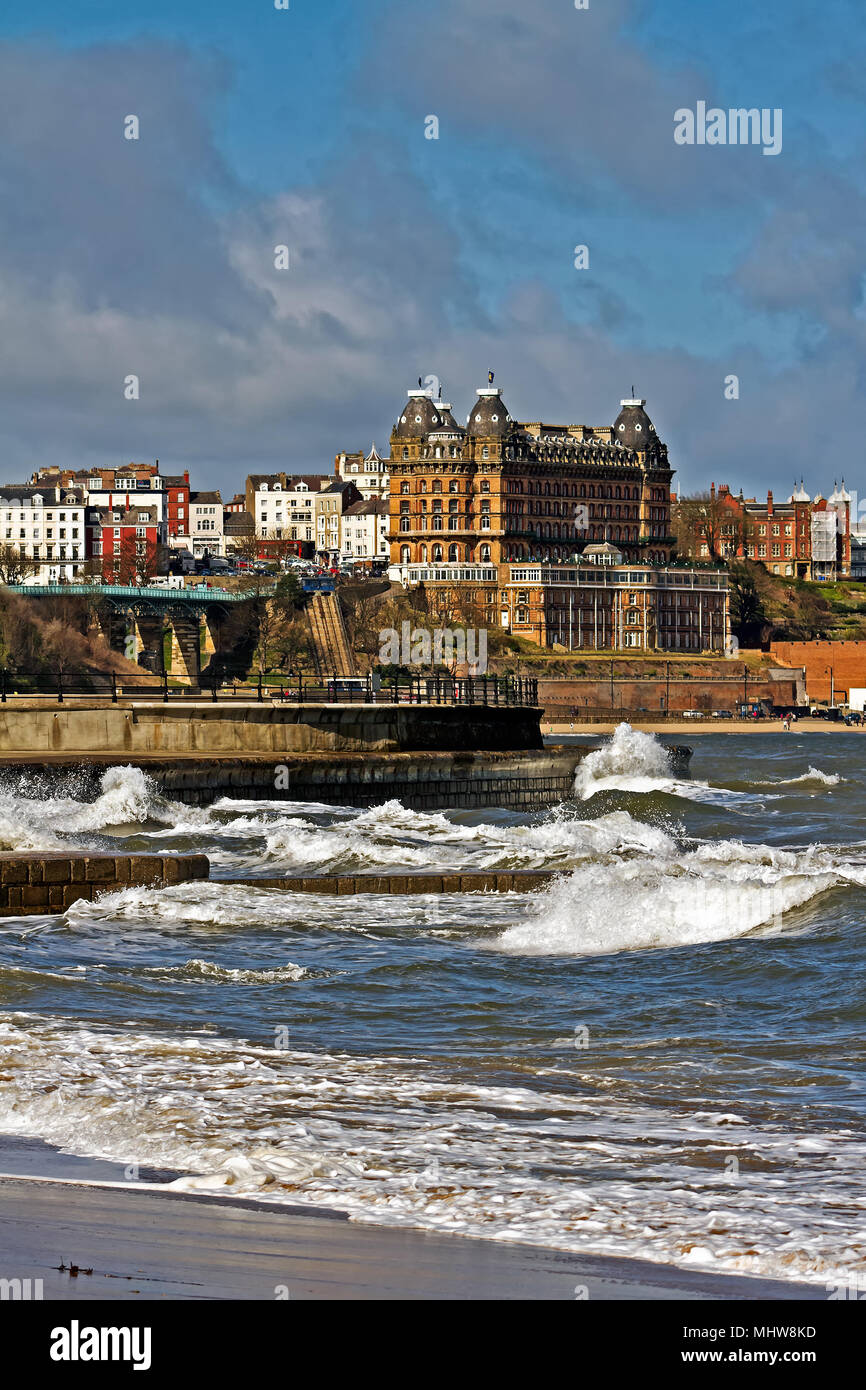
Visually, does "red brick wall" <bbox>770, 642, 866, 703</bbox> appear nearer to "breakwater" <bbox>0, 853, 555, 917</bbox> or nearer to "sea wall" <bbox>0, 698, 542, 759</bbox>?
"sea wall" <bbox>0, 698, 542, 759</bbox>

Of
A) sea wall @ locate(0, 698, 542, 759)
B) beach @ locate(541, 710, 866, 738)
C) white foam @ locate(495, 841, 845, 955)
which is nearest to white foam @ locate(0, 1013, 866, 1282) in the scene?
white foam @ locate(495, 841, 845, 955)

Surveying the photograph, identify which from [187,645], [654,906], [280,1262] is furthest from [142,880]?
[187,645]

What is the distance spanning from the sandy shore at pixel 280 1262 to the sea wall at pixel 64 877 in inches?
496

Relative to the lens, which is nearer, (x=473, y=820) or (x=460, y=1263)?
(x=460, y=1263)

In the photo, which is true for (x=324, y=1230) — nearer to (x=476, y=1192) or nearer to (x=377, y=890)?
(x=476, y=1192)

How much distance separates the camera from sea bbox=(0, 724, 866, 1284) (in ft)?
35.7

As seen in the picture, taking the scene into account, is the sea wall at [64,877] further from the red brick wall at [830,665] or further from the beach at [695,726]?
the red brick wall at [830,665]

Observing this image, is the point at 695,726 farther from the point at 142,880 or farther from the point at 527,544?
the point at 142,880

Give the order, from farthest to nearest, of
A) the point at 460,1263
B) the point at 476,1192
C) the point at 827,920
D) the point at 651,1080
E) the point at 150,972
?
1. the point at 827,920
2. the point at 150,972
3. the point at 651,1080
4. the point at 476,1192
5. the point at 460,1263

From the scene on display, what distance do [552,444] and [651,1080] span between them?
183440 mm

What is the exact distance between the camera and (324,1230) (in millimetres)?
10055

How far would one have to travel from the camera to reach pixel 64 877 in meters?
23.2

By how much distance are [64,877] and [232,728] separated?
23.9 meters
